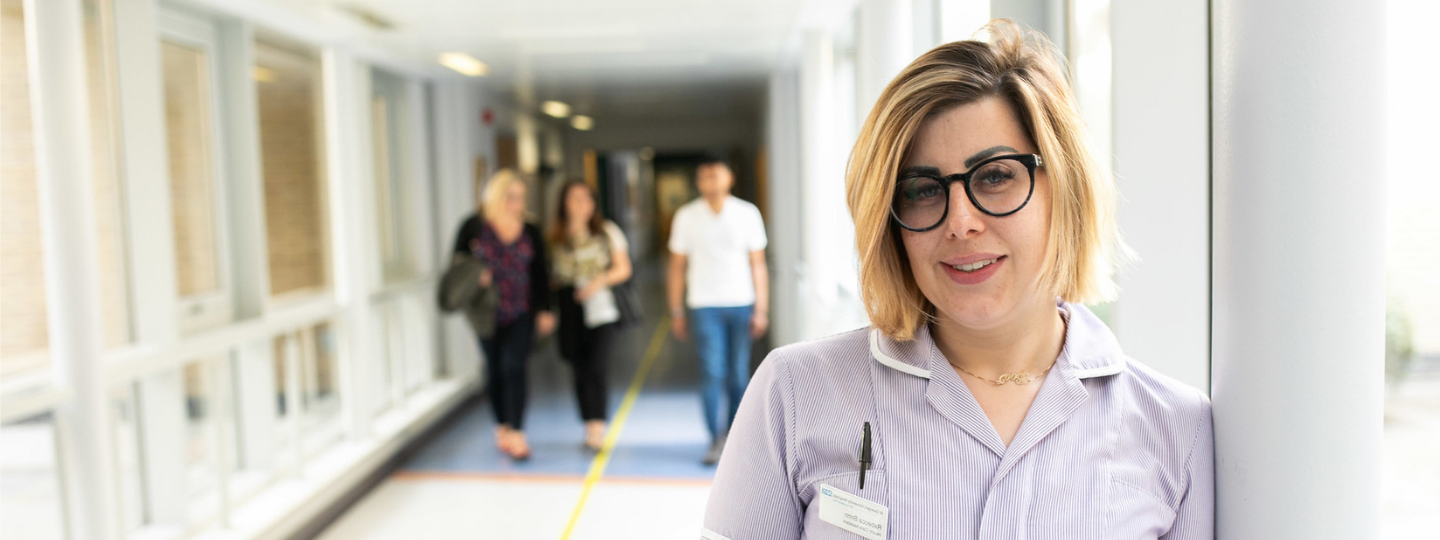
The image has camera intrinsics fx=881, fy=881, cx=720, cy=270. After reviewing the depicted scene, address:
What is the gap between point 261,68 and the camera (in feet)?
15.5

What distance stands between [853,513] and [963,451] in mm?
148

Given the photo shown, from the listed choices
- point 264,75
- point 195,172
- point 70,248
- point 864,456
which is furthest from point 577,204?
point 864,456

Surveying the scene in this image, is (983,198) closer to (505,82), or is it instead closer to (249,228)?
(249,228)

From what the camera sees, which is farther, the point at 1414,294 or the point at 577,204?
the point at 577,204

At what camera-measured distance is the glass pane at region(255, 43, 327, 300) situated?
16.0 ft

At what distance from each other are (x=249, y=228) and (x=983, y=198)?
13.7ft

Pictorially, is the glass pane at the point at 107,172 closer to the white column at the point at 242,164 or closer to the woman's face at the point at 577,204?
the white column at the point at 242,164

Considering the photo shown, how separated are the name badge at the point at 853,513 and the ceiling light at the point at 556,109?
9002 mm

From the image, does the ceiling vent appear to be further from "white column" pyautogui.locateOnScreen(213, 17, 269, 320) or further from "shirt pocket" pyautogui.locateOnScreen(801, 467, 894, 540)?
"shirt pocket" pyautogui.locateOnScreen(801, 467, 894, 540)

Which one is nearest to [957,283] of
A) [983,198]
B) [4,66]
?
[983,198]

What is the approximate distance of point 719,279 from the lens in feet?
15.9

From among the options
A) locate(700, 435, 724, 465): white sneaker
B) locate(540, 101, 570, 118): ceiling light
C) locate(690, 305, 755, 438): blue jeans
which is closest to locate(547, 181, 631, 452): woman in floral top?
locate(690, 305, 755, 438): blue jeans

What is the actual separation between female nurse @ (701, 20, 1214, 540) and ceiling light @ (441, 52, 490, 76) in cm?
543

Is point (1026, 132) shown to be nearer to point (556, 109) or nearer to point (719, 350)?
point (719, 350)
